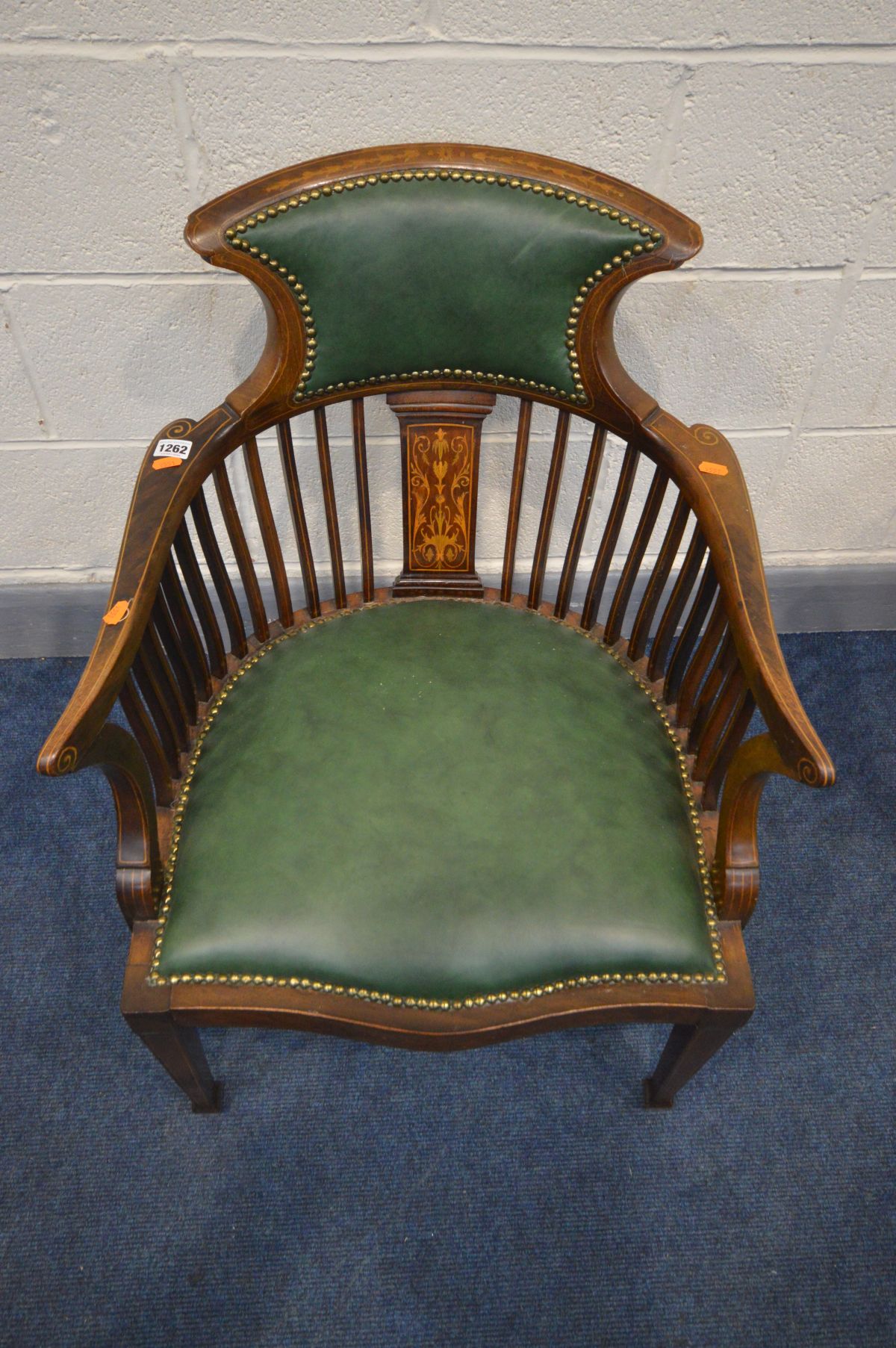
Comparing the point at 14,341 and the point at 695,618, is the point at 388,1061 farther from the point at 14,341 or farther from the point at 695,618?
the point at 14,341

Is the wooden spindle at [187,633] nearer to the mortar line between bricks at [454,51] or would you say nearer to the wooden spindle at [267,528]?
the wooden spindle at [267,528]

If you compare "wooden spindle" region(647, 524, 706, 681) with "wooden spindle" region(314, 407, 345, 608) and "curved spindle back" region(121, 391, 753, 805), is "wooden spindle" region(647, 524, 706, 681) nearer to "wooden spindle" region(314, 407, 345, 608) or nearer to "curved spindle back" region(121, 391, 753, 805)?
"curved spindle back" region(121, 391, 753, 805)

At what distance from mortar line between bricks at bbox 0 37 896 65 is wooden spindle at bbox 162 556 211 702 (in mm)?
603

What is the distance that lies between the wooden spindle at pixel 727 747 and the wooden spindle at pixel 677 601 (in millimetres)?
157

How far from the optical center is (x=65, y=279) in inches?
52.1

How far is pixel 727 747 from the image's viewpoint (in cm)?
106

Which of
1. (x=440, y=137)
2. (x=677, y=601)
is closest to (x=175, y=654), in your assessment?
(x=677, y=601)

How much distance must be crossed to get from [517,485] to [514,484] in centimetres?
2

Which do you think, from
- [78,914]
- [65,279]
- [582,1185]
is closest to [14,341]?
[65,279]

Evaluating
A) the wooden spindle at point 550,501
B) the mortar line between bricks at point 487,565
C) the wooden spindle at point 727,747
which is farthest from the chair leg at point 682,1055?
the mortar line between bricks at point 487,565

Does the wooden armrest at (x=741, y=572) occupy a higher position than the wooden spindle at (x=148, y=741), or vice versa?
the wooden armrest at (x=741, y=572)

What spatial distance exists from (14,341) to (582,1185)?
146 cm

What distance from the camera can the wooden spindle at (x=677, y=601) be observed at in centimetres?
109

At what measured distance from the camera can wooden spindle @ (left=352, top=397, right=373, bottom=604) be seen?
116 cm
